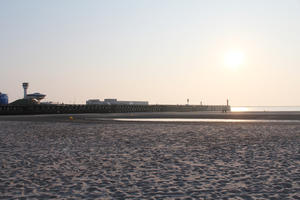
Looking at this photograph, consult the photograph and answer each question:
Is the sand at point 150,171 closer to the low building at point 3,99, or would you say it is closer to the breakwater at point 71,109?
the breakwater at point 71,109

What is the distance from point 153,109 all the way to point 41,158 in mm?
95154

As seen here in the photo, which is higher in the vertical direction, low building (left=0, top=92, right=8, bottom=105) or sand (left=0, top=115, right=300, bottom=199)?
low building (left=0, top=92, right=8, bottom=105)

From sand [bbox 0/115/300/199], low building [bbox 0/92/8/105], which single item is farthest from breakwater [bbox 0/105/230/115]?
sand [bbox 0/115/300/199]

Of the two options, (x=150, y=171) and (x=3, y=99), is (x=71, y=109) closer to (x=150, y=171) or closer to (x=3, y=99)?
(x=3, y=99)

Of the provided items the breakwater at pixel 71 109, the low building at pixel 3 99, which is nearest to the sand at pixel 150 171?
the breakwater at pixel 71 109

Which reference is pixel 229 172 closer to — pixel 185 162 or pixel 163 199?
pixel 185 162

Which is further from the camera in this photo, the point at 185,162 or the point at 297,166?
the point at 185,162

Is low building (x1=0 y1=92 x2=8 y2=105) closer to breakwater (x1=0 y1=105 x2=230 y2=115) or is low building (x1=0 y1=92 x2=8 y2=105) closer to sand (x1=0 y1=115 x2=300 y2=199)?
breakwater (x1=0 y1=105 x2=230 y2=115)

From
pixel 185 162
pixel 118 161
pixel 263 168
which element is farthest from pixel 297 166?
pixel 118 161

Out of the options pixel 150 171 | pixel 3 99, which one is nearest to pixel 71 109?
pixel 3 99

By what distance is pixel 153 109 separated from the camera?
106438mm

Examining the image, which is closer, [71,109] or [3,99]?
[71,109]

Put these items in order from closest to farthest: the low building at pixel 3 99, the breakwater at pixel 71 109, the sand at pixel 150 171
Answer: the sand at pixel 150 171 → the breakwater at pixel 71 109 → the low building at pixel 3 99

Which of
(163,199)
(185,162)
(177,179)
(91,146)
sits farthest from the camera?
(91,146)
